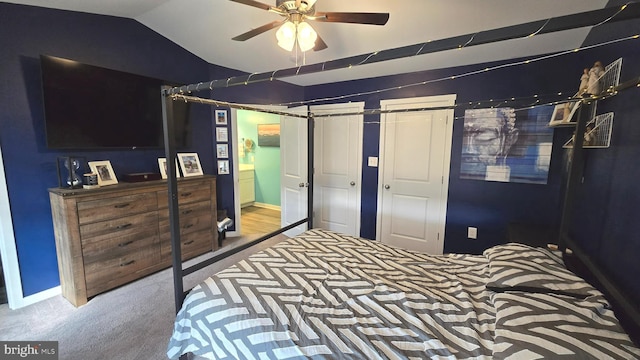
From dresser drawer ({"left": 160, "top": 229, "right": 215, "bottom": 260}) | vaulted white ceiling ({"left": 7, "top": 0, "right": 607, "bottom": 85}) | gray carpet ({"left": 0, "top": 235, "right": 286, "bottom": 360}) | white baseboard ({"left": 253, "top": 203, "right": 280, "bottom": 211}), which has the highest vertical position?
vaulted white ceiling ({"left": 7, "top": 0, "right": 607, "bottom": 85})

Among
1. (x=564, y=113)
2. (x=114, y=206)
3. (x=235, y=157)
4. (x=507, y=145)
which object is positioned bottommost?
(x=114, y=206)

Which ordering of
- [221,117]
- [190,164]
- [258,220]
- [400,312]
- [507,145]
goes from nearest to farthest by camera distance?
[400,312] < [507,145] < [190,164] < [221,117] < [258,220]

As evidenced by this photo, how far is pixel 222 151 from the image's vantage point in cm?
357

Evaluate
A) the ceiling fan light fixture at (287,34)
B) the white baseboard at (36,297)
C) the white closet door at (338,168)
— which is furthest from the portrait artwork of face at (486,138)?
the white baseboard at (36,297)

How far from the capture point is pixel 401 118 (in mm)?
3283

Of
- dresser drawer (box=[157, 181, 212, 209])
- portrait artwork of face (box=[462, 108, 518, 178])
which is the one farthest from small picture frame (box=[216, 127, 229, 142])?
portrait artwork of face (box=[462, 108, 518, 178])

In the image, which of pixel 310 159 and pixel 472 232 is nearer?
pixel 310 159

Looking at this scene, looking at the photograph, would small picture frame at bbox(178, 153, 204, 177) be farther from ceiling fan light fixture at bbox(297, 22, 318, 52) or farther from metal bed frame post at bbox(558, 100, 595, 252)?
metal bed frame post at bbox(558, 100, 595, 252)

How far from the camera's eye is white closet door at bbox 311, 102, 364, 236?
3629 mm

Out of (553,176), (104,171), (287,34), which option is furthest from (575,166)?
(104,171)

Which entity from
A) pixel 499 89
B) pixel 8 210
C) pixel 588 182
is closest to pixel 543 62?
pixel 499 89

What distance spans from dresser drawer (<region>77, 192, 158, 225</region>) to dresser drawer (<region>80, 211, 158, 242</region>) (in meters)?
0.04

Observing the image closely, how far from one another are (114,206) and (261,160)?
3.41 metres

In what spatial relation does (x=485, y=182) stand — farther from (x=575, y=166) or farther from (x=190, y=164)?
(x=190, y=164)
